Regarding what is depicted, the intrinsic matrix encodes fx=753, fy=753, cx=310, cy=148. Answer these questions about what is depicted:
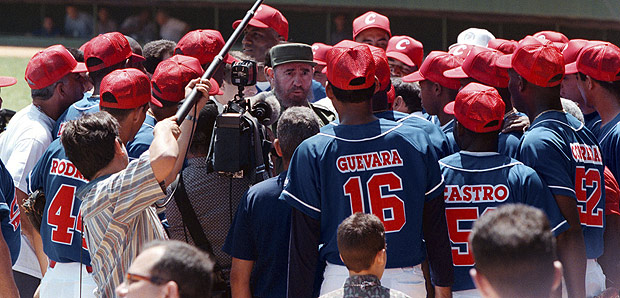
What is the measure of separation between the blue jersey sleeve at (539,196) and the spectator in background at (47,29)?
36.6 feet

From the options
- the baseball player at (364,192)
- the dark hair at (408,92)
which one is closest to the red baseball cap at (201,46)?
the dark hair at (408,92)

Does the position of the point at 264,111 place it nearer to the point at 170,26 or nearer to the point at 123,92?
the point at 123,92

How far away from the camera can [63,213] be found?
3.60m

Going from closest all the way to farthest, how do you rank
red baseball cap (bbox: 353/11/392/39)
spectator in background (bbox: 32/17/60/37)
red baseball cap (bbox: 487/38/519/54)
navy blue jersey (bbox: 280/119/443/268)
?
1. navy blue jersey (bbox: 280/119/443/268)
2. red baseball cap (bbox: 487/38/519/54)
3. red baseball cap (bbox: 353/11/392/39)
4. spectator in background (bbox: 32/17/60/37)

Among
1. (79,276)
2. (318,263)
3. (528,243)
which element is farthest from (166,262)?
(79,276)

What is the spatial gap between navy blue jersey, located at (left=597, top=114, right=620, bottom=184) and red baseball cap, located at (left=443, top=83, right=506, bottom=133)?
0.91 m

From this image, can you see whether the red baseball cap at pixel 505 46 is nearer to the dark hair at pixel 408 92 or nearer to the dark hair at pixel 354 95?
the dark hair at pixel 408 92

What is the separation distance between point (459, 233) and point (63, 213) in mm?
1882

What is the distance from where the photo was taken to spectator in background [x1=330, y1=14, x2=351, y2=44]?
13.1 metres

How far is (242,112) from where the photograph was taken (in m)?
3.73

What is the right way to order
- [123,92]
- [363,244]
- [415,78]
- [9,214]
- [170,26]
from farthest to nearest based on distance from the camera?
[170,26] → [415,78] → [9,214] → [123,92] → [363,244]

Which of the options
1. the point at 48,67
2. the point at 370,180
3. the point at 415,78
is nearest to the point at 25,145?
the point at 48,67

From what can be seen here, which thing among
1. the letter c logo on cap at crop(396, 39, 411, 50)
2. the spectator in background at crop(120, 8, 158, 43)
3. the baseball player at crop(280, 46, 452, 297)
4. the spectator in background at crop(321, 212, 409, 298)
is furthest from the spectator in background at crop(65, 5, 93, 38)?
the spectator in background at crop(321, 212, 409, 298)

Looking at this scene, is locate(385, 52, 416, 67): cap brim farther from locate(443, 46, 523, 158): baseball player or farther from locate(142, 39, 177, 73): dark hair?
locate(142, 39, 177, 73): dark hair
